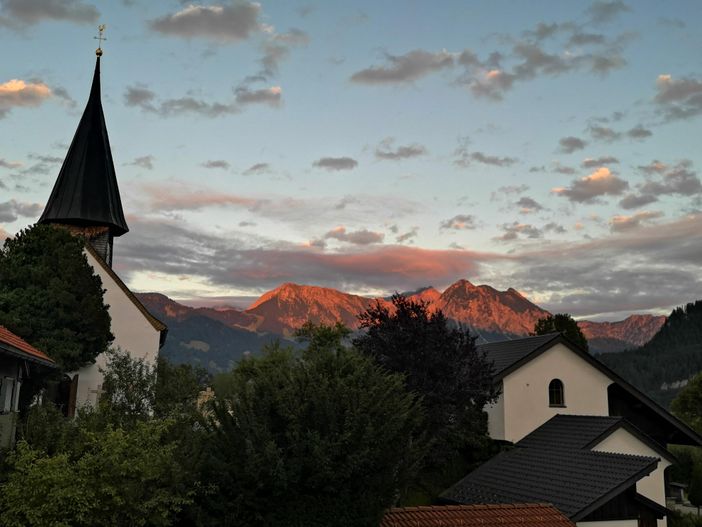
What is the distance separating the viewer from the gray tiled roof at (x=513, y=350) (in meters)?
31.9

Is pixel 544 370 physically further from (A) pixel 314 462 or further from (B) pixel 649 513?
(A) pixel 314 462

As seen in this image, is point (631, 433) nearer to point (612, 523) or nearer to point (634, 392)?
point (612, 523)

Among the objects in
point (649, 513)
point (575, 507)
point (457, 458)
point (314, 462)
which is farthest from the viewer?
point (457, 458)

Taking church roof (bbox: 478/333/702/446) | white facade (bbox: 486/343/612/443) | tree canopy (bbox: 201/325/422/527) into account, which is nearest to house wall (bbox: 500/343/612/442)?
white facade (bbox: 486/343/612/443)

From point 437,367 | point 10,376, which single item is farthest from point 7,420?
point 437,367

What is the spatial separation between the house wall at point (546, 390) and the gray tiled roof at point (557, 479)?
11.4 ft

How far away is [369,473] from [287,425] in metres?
2.38

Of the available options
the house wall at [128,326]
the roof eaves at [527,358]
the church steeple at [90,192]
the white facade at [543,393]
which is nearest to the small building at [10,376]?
the house wall at [128,326]

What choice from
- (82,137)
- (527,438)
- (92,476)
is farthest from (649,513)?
(82,137)

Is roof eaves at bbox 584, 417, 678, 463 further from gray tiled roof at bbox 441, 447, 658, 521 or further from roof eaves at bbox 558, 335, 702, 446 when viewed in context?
roof eaves at bbox 558, 335, 702, 446

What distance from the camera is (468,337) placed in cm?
3066

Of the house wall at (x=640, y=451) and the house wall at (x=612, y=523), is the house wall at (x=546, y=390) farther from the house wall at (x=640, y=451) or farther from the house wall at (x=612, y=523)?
the house wall at (x=612, y=523)

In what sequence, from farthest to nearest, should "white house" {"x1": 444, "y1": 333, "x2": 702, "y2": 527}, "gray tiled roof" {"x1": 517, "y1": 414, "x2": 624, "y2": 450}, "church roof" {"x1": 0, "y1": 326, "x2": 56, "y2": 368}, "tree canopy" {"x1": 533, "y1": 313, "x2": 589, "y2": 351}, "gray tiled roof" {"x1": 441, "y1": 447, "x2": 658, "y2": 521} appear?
"tree canopy" {"x1": 533, "y1": 313, "x2": 589, "y2": 351}, "gray tiled roof" {"x1": 517, "y1": 414, "x2": 624, "y2": 450}, "white house" {"x1": 444, "y1": 333, "x2": 702, "y2": 527}, "gray tiled roof" {"x1": 441, "y1": 447, "x2": 658, "y2": 521}, "church roof" {"x1": 0, "y1": 326, "x2": 56, "y2": 368}

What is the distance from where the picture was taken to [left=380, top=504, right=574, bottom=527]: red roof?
1900 centimetres
